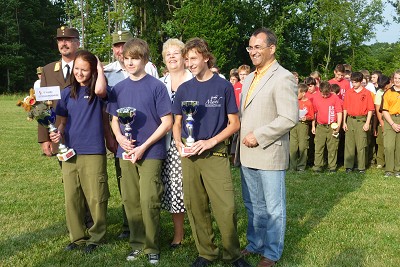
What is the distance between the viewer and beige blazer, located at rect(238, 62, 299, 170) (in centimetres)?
412

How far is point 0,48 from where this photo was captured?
55.2m

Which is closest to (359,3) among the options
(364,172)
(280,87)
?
(364,172)

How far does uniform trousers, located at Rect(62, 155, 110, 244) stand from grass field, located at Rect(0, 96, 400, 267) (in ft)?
0.86

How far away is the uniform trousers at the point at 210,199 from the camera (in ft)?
14.0

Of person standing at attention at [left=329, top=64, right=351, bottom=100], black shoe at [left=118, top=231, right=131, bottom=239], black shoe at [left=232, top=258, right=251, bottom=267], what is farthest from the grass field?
person standing at attention at [left=329, top=64, right=351, bottom=100]

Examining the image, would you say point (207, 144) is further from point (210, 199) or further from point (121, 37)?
point (121, 37)

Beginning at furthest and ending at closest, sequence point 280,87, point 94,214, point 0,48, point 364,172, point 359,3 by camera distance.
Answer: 1. point 0,48
2. point 359,3
3. point 364,172
4. point 94,214
5. point 280,87

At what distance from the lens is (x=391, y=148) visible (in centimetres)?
938

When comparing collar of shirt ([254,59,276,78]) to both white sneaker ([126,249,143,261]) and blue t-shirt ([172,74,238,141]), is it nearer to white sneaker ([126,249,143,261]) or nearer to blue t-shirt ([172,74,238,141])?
blue t-shirt ([172,74,238,141])

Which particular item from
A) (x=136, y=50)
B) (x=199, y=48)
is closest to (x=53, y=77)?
(x=136, y=50)

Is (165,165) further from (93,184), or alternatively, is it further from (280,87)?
(280,87)

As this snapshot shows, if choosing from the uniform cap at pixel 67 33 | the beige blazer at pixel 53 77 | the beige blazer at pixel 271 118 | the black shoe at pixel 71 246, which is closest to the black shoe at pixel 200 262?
the beige blazer at pixel 271 118

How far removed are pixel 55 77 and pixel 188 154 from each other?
6.98ft

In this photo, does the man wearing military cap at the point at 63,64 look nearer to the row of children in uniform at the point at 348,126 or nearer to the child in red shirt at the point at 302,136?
the row of children in uniform at the point at 348,126
